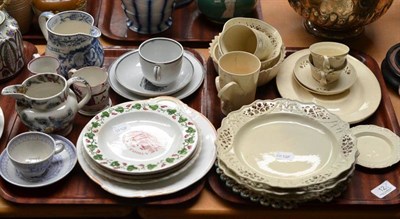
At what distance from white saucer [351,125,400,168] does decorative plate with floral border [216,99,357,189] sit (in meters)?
0.04

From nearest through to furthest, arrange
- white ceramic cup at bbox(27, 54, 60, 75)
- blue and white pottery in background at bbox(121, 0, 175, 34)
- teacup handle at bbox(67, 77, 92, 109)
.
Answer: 1. teacup handle at bbox(67, 77, 92, 109)
2. white ceramic cup at bbox(27, 54, 60, 75)
3. blue and white pottery in background at bbox(121, 0, 175, 34)

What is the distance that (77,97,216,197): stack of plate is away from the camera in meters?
0.81

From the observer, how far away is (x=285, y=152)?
88 cm

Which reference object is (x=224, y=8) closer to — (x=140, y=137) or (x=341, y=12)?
(x=341, y=12)

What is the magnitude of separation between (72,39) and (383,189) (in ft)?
1.93

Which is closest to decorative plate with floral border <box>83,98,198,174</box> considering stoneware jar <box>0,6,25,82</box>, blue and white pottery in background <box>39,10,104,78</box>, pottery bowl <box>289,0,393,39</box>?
blue and white pottery in background <box>39,10,104,78</box>

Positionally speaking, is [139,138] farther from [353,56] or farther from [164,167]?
[353,56]

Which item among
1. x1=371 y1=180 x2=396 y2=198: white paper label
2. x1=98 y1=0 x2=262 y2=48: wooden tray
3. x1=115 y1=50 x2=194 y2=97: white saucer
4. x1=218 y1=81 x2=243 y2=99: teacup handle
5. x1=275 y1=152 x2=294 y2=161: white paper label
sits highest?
x1=218 y1=81 x2=243 y2=99: teacup handle

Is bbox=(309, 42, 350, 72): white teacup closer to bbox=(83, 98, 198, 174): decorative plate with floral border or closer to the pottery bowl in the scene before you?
the pottery bowl

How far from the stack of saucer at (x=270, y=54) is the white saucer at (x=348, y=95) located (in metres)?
0.03

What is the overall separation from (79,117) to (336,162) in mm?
453

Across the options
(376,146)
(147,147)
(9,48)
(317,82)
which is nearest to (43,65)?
(9,48)

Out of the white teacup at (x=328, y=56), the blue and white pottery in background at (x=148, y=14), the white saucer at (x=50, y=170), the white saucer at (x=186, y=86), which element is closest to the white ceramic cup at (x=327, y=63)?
the white teacup at (x=328, y=56)

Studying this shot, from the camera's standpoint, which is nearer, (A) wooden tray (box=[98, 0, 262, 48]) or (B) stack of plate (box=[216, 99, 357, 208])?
(B) stack of plate (box=[216, 99, 357, 208])
